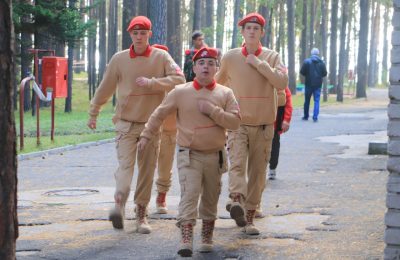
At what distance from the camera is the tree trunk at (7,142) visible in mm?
4641

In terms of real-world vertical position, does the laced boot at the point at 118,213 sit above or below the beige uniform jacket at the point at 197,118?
below

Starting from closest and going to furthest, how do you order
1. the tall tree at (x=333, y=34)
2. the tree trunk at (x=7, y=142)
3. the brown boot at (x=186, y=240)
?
the tree trunk at (x=7, y=142) < the brown boot at (x=186, y=240) < the tall tree at (x=333, y=34)

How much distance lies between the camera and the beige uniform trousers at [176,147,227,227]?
7.23 m

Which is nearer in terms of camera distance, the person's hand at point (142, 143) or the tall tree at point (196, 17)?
the person's hand at point (142, 143)

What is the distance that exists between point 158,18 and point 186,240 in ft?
49.9

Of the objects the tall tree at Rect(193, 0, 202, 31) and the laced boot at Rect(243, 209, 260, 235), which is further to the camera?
the tall tree at Rect(193, 0, 202, 31)

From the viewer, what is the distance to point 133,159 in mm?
8469

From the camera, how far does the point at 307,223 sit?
342 inches

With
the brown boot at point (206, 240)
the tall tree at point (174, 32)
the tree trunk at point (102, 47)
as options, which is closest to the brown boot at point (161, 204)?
the brown boot at point (206, 240)

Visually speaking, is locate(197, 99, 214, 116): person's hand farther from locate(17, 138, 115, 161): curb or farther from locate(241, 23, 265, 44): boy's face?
locate(17, 138, 115, 161): curb

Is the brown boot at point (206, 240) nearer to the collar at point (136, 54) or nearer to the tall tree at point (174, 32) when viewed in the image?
the collar at point (136, 54)

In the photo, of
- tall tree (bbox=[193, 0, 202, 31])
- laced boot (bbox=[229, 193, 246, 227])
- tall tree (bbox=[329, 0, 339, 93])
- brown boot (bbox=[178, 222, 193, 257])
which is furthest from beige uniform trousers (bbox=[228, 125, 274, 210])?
tall tree (bbox=[329, 0, 339, 93])

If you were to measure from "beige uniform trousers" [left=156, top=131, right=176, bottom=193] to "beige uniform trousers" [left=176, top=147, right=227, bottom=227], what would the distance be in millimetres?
1815

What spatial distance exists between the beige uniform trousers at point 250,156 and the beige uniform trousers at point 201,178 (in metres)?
0.89
